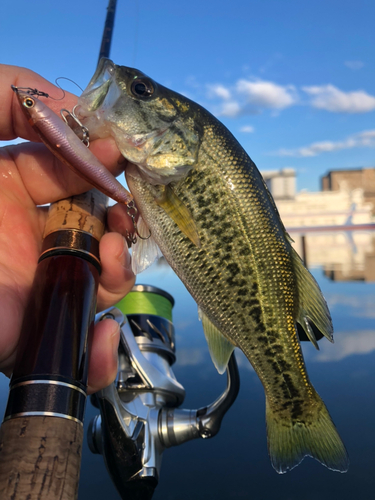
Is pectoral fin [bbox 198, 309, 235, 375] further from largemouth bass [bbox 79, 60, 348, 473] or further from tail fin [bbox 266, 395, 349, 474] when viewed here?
tail fin [bbox 266, 395, 349, 474]

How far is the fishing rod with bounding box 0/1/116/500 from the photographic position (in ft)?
3.25

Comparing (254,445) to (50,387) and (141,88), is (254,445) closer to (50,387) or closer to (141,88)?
(50,387)

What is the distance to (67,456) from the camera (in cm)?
106

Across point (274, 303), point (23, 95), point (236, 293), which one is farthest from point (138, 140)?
point (274, 303)

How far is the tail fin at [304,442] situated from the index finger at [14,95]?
1814 millimetres

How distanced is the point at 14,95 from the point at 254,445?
8.86 ft

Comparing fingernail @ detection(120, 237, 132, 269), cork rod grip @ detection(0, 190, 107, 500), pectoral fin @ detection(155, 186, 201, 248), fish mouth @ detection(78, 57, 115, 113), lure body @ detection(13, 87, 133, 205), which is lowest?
cork rod grip @ detection(0, 190, 107, 500)

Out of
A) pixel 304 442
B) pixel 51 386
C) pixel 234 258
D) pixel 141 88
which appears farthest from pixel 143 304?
pixel 51 386

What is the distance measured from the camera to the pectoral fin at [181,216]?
1682 millimetres

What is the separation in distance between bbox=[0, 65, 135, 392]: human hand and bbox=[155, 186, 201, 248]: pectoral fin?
1.00 ft

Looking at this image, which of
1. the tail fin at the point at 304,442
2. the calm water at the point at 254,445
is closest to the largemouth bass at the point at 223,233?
the tail fin at the point at 304,442

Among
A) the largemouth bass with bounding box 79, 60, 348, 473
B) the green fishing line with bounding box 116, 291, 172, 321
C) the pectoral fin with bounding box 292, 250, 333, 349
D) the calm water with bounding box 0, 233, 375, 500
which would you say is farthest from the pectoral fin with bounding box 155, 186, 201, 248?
the calm water with bounding box 0, 233, 375, 500

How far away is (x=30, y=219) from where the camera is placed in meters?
2.03

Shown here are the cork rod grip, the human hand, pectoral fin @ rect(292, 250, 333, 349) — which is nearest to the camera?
the cork rod grip
